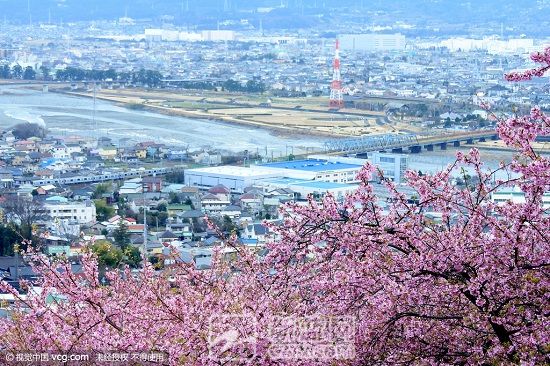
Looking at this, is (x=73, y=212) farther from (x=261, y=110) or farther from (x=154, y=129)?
(x=261, y=110)

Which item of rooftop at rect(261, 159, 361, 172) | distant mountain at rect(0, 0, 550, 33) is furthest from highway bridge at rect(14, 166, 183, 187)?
distant mountain at rect(0, 0, 550, 33)

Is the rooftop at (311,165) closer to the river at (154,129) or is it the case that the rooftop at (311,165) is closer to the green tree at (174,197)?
the river at (154,129)

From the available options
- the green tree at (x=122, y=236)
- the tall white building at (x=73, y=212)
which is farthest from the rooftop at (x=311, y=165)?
the green tree at (x=122, y=236)

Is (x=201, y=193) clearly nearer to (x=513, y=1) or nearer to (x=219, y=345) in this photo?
(x=219, y=345)

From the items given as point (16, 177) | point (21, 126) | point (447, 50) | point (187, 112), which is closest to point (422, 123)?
point (187, 112)

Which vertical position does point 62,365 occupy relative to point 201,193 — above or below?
above

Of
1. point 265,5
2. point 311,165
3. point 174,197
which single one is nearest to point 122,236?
point 174,197
